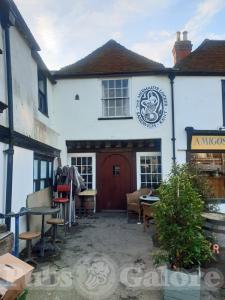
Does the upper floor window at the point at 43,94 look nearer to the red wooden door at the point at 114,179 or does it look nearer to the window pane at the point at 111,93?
the window pane at the point at 111,93

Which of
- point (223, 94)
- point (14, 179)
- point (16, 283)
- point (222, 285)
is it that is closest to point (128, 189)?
point (223, 94)

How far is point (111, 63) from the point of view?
12.5m

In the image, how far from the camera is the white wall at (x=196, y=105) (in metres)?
11.7

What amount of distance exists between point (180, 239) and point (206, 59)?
10.1m

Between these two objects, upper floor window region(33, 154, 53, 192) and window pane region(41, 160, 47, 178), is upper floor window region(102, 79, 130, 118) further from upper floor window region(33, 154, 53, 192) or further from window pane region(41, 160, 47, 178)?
window pane region(41, 160, 47, 178)

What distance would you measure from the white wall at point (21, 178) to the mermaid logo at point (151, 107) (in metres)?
5.63

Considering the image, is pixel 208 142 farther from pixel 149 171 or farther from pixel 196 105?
pixel 149 171

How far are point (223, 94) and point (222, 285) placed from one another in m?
8.84

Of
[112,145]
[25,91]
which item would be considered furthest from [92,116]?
[25,91]

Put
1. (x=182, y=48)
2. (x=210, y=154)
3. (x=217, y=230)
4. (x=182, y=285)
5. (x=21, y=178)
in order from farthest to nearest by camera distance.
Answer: (x=182, y=48) < (x=210, y=154) < (x=21, y=178) < (x=217, y=230) < (x=182, y=285)

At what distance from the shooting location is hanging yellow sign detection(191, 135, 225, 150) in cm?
1164

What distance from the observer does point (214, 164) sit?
462 inches

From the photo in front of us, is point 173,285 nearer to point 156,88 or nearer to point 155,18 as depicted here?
point 155,18

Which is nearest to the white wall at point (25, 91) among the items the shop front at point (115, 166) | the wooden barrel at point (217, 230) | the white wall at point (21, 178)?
the white wall at point (21, 178)
